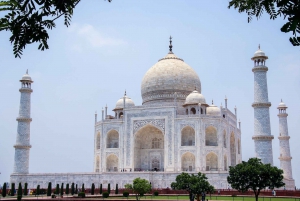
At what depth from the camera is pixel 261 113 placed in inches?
926

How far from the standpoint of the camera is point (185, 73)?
30047mm

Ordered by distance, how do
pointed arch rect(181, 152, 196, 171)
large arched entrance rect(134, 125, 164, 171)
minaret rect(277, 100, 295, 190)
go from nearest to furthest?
pointed arch rect(181, 152, 196, 171), large arched entrance rect(134, 125, 164, 171), minaret rect(277, 100, 295, 190)

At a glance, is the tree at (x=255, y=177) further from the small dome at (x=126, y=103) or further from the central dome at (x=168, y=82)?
the small dome at (x=126, y=103)

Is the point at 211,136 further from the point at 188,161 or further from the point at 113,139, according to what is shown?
the point at 113,139

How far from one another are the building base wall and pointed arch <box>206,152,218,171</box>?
3037 mm

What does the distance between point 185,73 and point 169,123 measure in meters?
5.11

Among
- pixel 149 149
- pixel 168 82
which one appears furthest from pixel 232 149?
pixel 168 82

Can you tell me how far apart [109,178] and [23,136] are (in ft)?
22.1

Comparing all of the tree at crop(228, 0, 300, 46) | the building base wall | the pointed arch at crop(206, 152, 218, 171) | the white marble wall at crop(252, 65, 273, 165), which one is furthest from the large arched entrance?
the tree at crop(228, 0, 300, 46)

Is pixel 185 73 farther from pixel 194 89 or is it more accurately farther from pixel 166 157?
pixel 166 157

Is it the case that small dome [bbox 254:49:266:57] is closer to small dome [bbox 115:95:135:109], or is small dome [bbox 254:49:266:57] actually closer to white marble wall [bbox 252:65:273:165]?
white marble wall [bbox 252:65:273:165]

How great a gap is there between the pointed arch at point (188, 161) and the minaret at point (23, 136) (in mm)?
10064

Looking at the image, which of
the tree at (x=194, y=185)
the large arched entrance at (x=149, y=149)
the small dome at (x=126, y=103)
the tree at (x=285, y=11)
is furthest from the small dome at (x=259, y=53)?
the tree at (x=285, y=11)

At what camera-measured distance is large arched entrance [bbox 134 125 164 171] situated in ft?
90.4
